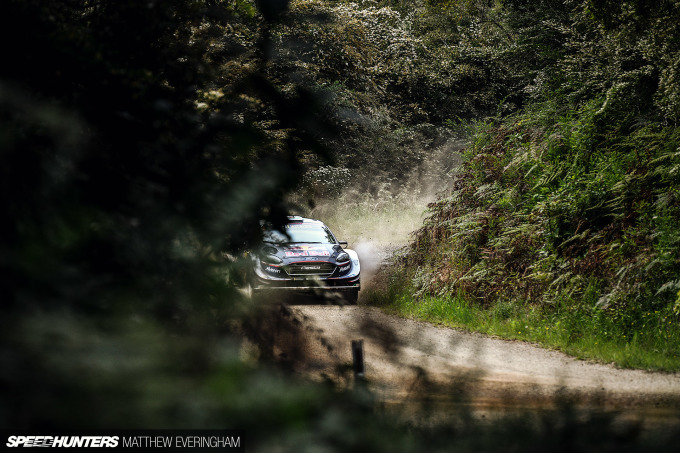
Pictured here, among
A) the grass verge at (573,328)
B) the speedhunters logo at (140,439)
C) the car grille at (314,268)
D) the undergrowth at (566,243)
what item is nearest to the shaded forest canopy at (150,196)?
the speedhunters logo at (140,439)

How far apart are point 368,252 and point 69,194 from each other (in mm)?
16604

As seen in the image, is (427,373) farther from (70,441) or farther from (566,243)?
(566,243)

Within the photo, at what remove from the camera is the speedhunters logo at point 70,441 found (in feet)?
4.01

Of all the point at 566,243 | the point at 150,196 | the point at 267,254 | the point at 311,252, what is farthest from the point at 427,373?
the point at 311,252

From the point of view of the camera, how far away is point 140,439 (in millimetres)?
1238

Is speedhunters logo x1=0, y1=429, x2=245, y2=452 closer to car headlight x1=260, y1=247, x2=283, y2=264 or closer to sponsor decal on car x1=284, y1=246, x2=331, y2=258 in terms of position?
car headlight x1=260, y1=247, x2=283, y2=264

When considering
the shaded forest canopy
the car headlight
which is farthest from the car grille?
the car headlight

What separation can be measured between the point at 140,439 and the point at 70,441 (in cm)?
14

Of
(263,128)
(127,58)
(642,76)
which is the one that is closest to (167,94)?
(127,58)

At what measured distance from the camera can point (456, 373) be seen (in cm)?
218

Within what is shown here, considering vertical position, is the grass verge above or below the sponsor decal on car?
below

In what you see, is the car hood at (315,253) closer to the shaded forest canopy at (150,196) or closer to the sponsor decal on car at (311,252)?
the sponsor decal on car at (311,252)

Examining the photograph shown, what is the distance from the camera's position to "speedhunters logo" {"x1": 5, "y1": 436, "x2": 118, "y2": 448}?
4.01 feet

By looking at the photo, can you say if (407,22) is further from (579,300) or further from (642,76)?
(579,300)
